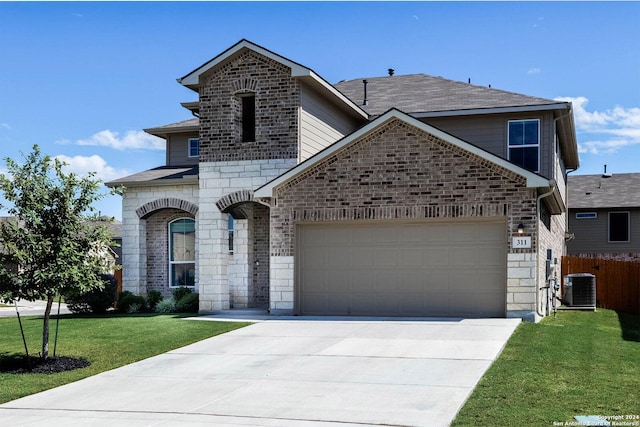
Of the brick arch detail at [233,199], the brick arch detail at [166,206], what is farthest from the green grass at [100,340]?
the brick arch detail at [166,206]

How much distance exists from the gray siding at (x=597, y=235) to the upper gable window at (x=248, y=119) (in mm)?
20195

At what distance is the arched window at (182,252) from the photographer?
23016mm

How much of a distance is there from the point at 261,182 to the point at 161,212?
511 centimetres

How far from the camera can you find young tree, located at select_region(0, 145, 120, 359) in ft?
40.0

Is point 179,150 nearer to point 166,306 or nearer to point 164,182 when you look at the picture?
point 164,182

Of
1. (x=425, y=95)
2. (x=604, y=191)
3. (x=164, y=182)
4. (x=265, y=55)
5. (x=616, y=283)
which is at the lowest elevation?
(x=616, y=283)

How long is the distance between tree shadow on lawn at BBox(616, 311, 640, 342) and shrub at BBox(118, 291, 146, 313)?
44.2ft

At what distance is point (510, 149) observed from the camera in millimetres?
20938

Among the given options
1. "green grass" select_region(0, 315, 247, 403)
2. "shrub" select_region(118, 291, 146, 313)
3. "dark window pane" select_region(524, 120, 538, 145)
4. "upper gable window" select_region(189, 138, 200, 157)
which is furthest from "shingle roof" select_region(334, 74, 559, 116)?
"green grass" select_region(0, 315, 247, 403)

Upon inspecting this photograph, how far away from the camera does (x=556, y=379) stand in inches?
392

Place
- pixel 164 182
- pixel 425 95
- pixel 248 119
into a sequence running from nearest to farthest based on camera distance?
pixel 248 119 → pixel 164 182 → pixel 425 95

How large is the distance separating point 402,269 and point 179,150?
11571 millimetres

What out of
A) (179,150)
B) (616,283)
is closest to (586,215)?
(616,283)

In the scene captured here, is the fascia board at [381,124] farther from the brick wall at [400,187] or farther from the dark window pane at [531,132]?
the dark window pane at [531,132]
